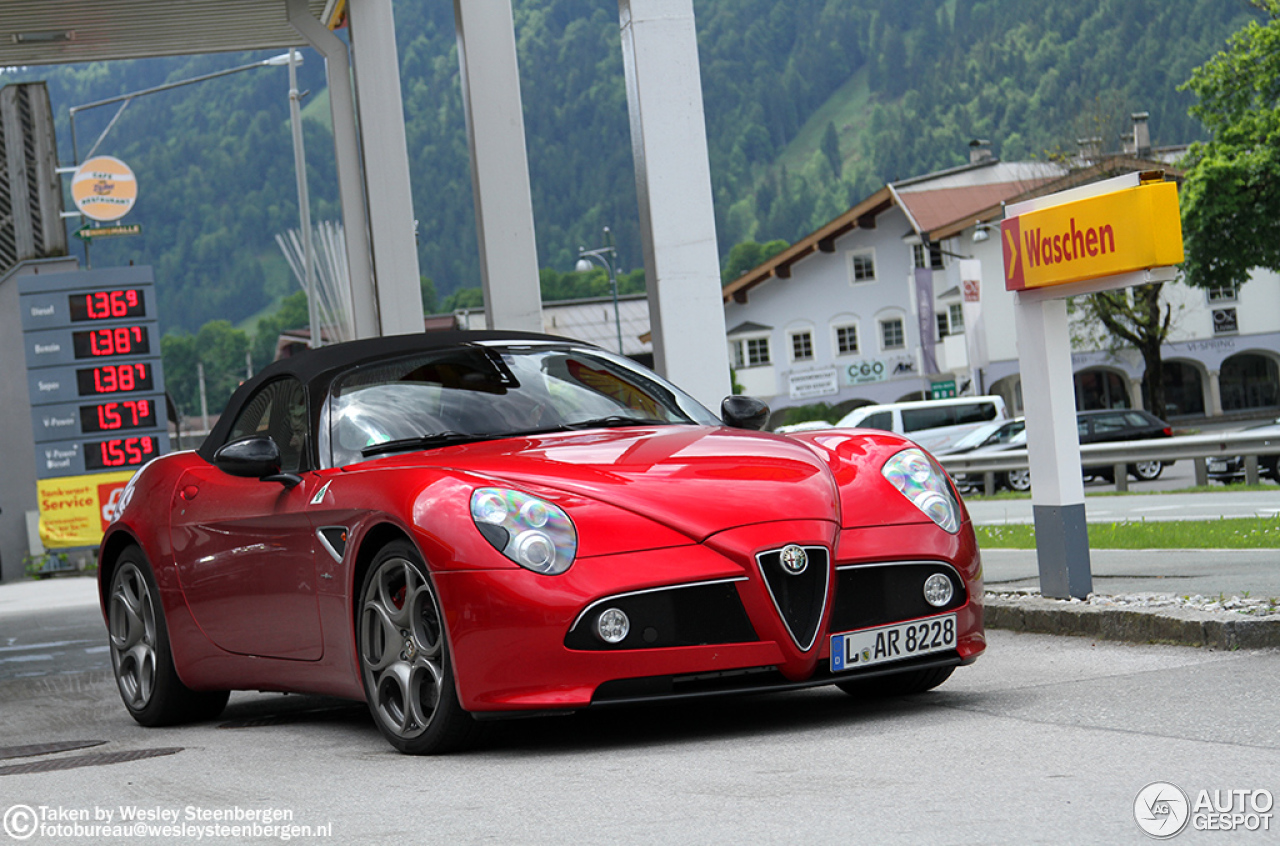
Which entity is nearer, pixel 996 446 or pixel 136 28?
pixel 136 28

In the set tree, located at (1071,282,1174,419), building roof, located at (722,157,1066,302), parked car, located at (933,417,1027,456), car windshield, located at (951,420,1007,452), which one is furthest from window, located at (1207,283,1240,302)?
car windshield, located at (951,420,1007,452)

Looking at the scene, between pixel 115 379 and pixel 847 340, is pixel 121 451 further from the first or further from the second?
pixel 847 340

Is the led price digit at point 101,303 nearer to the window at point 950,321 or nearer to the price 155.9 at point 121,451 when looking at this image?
the price 155.9 at point 121,451

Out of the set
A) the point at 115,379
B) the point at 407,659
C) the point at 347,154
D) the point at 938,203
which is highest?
the point at 938,203

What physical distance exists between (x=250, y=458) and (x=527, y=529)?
57.0 inches

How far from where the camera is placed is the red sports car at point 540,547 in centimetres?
448

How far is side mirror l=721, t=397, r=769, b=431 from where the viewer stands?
6.04 metres

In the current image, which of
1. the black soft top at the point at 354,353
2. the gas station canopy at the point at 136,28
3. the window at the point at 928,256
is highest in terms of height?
the gas station canopy at the point at 136,28

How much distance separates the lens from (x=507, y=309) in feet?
42.1

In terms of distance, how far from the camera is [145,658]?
21.5 ft

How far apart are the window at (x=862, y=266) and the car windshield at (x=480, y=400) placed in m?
59.1

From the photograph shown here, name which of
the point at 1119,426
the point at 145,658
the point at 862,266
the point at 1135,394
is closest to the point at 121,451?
the point at 1119,426

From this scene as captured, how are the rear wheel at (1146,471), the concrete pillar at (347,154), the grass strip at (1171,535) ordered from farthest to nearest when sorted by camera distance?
the rear wheel at (1146,471)
the concrete pillar at (347,154)
the grass strip at (1171,535)

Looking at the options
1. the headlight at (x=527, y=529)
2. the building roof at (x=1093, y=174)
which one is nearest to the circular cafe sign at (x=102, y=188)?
the building roof at (x=1093, y=174)
